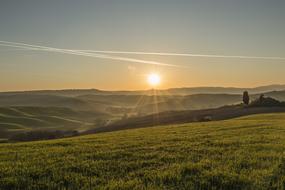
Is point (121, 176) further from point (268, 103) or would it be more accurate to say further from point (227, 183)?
point (268, 103)

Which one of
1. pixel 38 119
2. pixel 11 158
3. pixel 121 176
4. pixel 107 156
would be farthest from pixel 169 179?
pixel 38 119

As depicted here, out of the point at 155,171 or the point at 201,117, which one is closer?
the point at 155,171

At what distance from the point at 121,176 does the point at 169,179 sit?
173 cm

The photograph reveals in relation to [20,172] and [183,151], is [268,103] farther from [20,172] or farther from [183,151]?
[20,172]

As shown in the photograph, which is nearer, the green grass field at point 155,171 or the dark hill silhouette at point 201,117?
the green grass field at point 155,171

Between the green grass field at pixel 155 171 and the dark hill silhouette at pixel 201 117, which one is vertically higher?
the green grass field at pixel 155 171

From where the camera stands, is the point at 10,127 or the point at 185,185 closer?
the point at 185,185

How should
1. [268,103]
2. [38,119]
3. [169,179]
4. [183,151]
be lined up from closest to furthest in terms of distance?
1. [169,179]
2. [183,151]
3. [268,103]
4. [38,119]

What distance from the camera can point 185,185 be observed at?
30.9 feet

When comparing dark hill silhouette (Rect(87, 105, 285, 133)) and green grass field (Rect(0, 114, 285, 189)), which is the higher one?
green grass field (Rect(0, 114, 285, 189))

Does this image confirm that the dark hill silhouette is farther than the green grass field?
Yes

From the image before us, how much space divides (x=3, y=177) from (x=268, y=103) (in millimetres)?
95960

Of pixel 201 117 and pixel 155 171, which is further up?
pixel 155 171

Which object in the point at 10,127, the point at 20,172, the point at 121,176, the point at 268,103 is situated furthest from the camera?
the point at 10,127
